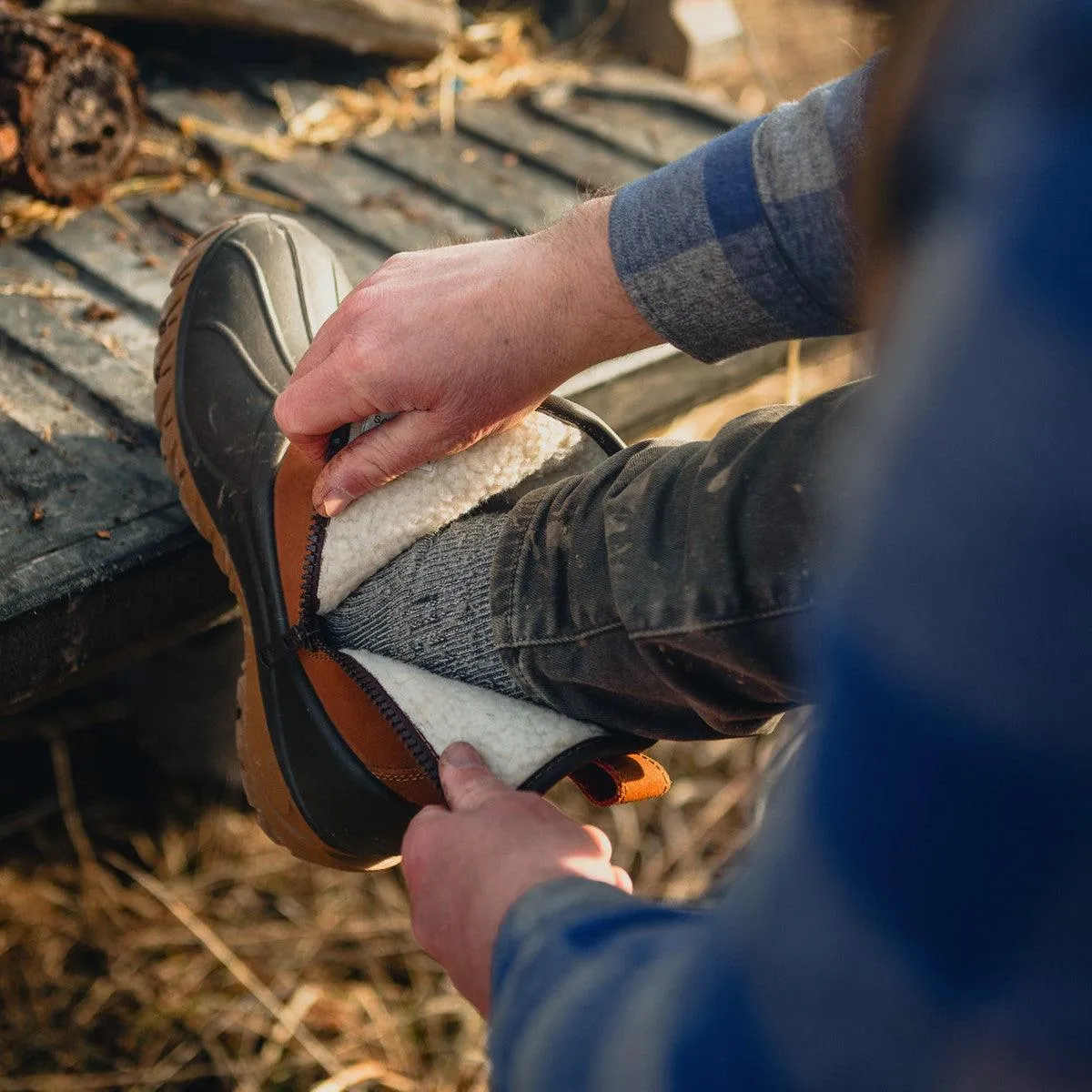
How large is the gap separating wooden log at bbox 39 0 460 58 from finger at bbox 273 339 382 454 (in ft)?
3.39

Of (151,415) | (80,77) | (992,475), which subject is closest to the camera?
(992,475)

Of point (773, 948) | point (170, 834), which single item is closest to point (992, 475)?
point (773, 948)

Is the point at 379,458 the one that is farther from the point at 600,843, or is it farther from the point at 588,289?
the point at 600,843

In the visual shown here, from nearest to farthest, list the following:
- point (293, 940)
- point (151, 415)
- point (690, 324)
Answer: point (690, 324) < point (151, 415) < point (293, 940)

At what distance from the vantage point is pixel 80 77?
154 cm

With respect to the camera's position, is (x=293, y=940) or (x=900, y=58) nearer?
(x=900, y=58)

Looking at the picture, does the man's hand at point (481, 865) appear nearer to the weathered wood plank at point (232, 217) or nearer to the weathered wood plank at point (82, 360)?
the weathered wood plank at point (82, 360)

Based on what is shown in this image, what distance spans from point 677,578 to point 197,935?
1073 millimetres

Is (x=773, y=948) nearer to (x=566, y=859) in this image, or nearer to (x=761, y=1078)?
(x=761, y=1078)

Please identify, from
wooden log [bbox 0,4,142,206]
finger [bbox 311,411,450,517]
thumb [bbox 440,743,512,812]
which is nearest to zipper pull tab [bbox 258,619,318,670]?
finger [bbox 311,411,450,517]

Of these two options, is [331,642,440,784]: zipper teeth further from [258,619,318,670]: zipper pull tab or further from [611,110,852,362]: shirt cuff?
[611,110,852,362]: shirt cuff

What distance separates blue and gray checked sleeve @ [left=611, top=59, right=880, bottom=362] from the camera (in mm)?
946

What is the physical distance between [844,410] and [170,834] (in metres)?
1.34

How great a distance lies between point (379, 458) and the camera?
1.00 m
